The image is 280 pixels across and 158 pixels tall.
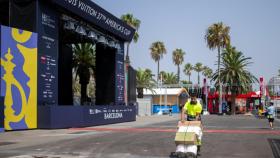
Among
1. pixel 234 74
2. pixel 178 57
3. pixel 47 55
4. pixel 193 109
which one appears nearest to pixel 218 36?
pixel 234 74

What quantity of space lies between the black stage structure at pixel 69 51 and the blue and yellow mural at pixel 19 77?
557mm

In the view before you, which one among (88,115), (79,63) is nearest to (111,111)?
(88,115)

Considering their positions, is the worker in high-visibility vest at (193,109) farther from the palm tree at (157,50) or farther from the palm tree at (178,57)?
the palm tree at (178,57)

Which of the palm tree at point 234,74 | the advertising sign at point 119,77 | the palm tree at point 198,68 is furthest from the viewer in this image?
the palm tree at point 198,68

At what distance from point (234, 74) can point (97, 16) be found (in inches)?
1771

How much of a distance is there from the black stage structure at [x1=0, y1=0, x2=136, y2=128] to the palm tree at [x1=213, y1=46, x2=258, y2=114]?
122 ft

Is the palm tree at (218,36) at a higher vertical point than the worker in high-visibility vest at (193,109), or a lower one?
higher

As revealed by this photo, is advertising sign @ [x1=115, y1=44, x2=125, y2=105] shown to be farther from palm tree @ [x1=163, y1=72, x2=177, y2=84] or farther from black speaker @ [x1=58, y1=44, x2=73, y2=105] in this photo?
palm tree @ [x1=163, y1=72, x2=177, y2=84]

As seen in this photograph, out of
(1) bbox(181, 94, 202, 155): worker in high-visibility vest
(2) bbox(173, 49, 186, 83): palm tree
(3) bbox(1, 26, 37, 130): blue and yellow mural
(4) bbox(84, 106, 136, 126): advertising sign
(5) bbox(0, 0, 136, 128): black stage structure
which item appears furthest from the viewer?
(2) bbox(173, 49, 186, 83): palm tree

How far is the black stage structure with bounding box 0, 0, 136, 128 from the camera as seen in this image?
24.9m

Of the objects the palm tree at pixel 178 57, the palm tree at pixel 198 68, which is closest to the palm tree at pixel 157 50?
the palm tree at pixel 178 57

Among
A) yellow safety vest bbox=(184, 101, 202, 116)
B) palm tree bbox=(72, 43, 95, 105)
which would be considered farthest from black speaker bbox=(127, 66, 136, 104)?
yellow safety vest bbox=(184, 101, 202, 116)

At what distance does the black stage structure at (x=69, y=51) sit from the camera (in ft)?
81.8

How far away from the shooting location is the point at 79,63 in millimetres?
51375
